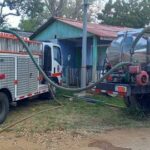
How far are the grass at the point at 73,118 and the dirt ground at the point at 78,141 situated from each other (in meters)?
0.48

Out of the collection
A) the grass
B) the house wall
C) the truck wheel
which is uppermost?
the house wall

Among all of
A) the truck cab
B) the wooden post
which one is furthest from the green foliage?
the truck cab

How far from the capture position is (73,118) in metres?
10.3

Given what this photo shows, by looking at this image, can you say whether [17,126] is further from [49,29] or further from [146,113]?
[49,29]

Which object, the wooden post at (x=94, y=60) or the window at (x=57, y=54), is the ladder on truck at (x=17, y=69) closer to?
the window at (x=57, y=54)

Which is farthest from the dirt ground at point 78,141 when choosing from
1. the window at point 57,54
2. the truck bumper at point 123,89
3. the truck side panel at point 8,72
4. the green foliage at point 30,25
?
the green foliage at point 30,25

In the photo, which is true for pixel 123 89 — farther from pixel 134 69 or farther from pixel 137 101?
pixel 137 101

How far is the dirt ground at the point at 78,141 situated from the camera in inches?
294

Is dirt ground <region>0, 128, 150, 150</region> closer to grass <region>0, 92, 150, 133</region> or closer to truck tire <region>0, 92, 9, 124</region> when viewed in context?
grass <region>0, 92, 150, 133</region>

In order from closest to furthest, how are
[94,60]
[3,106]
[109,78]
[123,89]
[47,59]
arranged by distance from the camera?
[123,89] → [3,106] → [109,78] → [47,59] → [94,60]

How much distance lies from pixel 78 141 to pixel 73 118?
2408 mm

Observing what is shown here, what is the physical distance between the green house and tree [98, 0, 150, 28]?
1625 centimetres

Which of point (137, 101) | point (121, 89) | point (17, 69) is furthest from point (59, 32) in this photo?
point (121, 89)

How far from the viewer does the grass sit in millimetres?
9175
